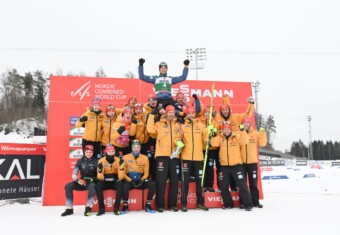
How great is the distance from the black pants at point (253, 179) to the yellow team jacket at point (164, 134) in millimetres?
1785

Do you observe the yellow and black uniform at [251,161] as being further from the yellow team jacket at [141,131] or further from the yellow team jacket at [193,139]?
the yellow team jacket at [141,131]

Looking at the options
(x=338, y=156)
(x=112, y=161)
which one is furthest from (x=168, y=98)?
(x=338, y=156)

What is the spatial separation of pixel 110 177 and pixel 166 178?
3.48 ft

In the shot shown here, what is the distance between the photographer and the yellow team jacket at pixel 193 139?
5922mm

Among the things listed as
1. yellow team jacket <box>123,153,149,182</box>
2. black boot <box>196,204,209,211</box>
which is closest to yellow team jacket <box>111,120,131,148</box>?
yellow team jacket <box>123,153,149,182</box>

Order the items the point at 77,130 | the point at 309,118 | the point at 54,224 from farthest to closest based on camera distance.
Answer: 1. the point at 309,118
2. the point at 77,130
3. the point at 54,224

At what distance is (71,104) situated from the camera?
7.79 m

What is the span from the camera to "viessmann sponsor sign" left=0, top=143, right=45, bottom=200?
693 centimetres

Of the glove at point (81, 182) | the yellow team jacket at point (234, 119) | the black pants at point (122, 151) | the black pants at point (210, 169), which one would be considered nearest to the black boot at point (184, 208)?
the black pants at point (210, 169)

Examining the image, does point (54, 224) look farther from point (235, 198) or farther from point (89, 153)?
point (235, 198)

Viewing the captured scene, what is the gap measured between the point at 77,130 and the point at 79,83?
1.25 m

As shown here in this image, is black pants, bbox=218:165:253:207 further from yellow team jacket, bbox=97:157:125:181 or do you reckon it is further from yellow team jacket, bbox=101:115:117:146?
yellow team jacket, bbox=101:115:117:146

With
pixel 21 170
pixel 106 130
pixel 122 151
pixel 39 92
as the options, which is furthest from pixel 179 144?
pixel 39 92

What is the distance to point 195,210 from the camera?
5785 millimetres
